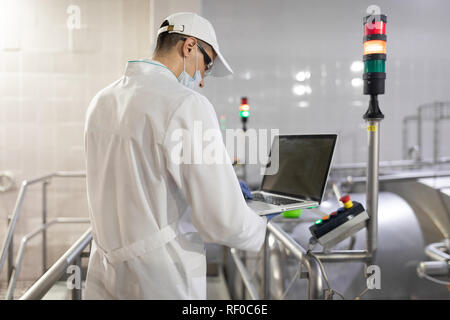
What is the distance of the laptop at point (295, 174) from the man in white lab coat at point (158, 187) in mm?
199

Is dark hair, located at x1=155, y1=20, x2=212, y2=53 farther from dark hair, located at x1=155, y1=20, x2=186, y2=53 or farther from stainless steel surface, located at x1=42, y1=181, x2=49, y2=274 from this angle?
stainless steel surface, located at x1=42, y1=181, x2=49, y2=274

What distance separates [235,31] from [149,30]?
0.88 m

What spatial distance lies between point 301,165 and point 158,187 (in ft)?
1.90

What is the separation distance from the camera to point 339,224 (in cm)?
112

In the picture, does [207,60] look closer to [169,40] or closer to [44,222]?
[169,40]

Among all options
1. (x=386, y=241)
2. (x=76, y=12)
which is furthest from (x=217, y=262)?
(x=76, y=12)

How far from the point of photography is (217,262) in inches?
121

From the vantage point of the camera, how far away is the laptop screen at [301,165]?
118 cm

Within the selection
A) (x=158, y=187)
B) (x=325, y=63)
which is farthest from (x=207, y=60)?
(x=325, y=63)

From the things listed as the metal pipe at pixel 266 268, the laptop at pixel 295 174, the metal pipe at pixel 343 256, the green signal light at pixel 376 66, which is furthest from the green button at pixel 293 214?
the green signal light at pixel 376 66

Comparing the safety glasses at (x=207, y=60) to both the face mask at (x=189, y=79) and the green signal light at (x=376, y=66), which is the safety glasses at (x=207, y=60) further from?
the green signal light at (x=376, y=66)

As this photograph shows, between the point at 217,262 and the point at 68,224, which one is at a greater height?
the point at 68,224
